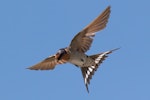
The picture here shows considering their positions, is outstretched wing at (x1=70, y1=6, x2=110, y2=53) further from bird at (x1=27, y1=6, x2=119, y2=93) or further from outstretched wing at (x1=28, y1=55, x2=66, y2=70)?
outstretched wing at (x1=28, y1=55, x2=66, y2=70)

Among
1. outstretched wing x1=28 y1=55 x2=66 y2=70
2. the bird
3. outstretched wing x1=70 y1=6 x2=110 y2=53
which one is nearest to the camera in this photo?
the bird

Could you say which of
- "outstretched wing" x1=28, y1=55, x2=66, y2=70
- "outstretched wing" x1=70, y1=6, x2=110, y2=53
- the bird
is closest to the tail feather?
the bird

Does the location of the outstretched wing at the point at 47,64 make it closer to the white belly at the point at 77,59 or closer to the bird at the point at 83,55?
the bird at the point at 83,55

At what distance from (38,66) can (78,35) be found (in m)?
1.09

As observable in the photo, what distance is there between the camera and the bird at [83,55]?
20.3ft

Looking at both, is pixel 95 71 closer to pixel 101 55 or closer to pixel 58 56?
pixel 101 55

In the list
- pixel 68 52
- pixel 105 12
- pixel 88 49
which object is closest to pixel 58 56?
pixel 68 52

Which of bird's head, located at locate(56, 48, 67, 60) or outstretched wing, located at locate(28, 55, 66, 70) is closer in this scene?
bird's head, located at locate(56, 48, 67, 60)

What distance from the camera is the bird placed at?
6188 mm

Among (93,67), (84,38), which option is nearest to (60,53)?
(84,38)

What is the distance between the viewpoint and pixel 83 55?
6.36m

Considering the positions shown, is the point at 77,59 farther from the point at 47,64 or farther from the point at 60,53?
the point at 47,64

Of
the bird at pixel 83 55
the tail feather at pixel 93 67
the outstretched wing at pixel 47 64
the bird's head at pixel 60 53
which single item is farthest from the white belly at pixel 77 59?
the outstretched wing at pixel 47 64

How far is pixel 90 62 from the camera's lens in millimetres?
6410
